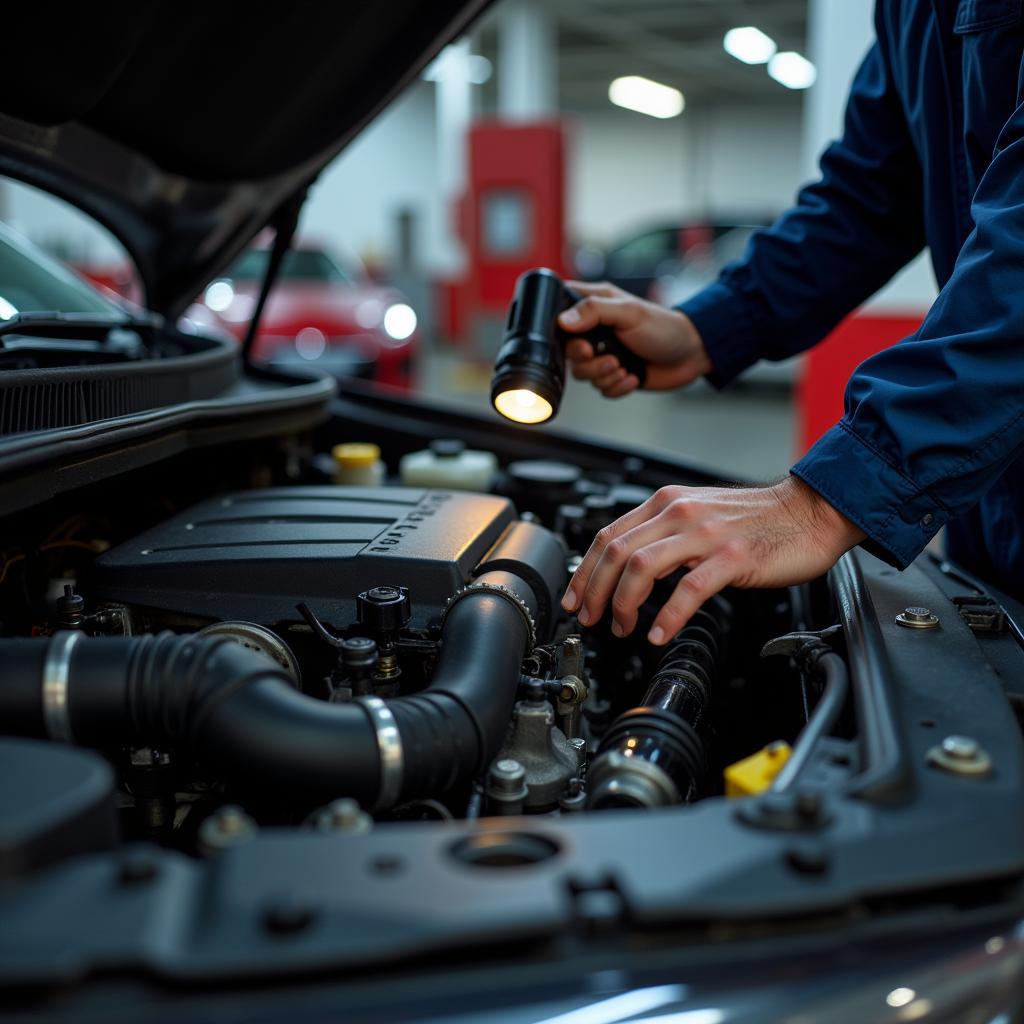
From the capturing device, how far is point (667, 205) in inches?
764

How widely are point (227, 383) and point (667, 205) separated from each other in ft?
61.8

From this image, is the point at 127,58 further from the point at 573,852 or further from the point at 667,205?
the point at 667,205

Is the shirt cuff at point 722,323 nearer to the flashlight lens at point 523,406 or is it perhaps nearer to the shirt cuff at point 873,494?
the flashlight lens at point 523,406

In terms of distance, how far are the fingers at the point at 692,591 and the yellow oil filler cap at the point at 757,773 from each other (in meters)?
0.16

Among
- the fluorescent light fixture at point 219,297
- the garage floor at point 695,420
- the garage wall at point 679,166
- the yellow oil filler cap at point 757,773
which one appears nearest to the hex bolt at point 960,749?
the yellow oil filler cap at point 757,773

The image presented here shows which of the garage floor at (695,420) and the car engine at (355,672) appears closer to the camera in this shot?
the car engine at (355,672)

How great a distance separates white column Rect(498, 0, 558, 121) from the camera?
10906 millimetres

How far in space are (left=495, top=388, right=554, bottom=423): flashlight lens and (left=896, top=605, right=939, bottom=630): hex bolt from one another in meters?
0.52

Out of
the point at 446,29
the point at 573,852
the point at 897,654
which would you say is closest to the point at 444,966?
the point at 573,852

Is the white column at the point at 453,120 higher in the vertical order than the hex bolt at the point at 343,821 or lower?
higher

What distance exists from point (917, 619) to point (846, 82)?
3650 millimetres

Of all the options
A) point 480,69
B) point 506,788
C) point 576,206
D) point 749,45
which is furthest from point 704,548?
point 576,206

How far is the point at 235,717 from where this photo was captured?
0.77 m

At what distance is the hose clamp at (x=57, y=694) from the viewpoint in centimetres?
79
